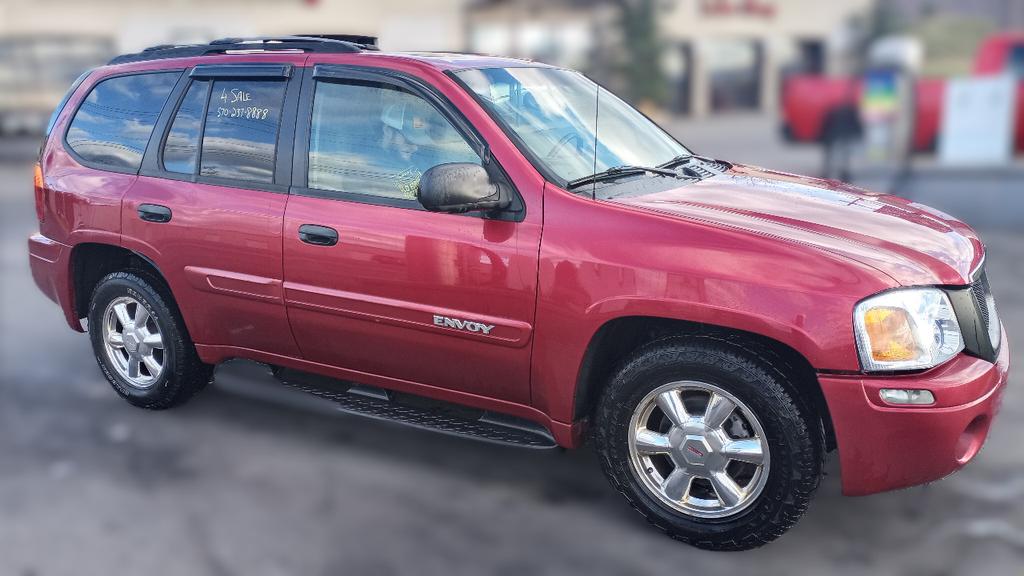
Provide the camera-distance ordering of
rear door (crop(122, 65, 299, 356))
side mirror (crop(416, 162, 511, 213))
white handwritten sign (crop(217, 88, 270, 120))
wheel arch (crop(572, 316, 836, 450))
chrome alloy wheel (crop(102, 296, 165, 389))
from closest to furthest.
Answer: wheel arch (crop(572, 316, 836, 450))
side mirror (crop(416, 162, 511, 213))
rear door (crop(122, 65, 299, 356))
white handwritten sign (crop(217, 88, 270, 120))
chrome alloy wheel (crop(102, 296, 165, 389))

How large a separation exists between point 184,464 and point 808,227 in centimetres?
293

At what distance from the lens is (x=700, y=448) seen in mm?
3561

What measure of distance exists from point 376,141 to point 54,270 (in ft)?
7.51

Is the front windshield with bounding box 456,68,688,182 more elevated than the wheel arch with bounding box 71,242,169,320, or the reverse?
the front windshield with bounding box 456,68,688,182

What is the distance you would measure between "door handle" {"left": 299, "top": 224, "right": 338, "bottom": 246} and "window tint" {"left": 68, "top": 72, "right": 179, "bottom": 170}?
122 cm

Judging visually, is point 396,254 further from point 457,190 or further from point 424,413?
point 424,413

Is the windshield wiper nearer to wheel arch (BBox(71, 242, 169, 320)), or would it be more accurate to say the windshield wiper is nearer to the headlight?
the headlight

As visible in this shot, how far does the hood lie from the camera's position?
3385 millimetres

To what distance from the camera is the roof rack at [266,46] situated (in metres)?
4.45

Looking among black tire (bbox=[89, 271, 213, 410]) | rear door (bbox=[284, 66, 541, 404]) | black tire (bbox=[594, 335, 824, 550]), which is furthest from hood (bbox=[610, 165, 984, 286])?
black tire (bbox=[89, 271, 213, 410])

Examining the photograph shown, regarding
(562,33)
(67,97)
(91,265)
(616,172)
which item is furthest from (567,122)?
(562,33)

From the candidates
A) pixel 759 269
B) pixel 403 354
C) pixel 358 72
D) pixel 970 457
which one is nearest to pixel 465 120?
pixel 358 72

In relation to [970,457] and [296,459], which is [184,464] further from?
[970,457]

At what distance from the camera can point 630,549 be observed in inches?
142
